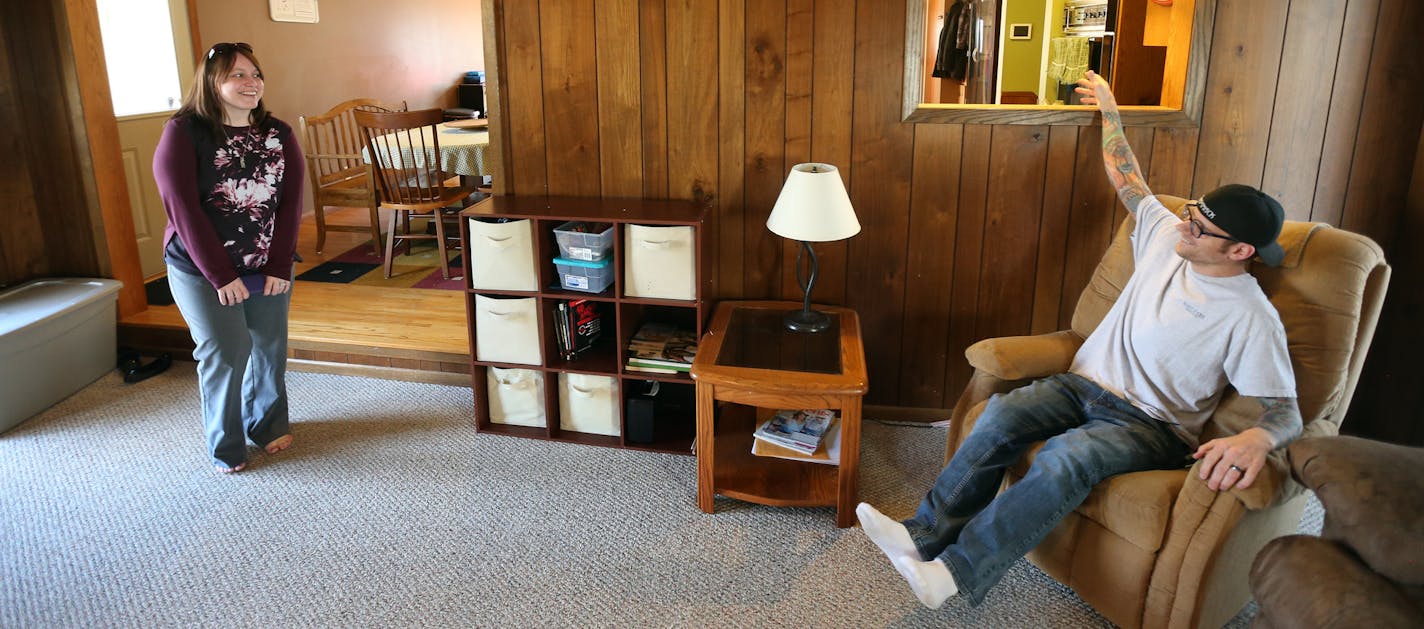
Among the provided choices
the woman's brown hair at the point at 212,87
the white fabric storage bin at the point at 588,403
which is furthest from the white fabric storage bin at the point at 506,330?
the woman's brown hair at the point at 212,87

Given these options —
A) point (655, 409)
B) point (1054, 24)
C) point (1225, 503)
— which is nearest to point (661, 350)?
point (655, 409)

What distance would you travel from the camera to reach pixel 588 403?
9.96ft

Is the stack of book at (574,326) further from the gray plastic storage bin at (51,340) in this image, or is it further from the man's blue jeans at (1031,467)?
the gray plastic storage bin at (51,340)

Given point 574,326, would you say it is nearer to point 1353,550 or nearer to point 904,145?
point 904,145

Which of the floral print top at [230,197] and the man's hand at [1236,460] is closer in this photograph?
the man's hand at [1236,460]

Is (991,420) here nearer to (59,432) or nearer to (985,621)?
(985,621)

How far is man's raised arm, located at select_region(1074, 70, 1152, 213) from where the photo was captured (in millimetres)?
2525

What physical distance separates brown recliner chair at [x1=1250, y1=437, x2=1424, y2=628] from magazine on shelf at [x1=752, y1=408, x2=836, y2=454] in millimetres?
1232

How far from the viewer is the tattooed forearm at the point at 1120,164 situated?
99.1 inches

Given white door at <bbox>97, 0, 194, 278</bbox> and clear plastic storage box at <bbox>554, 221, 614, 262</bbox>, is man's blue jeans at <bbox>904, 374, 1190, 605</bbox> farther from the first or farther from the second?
white door at <bbox>97, 0, 194, 278</bbox>

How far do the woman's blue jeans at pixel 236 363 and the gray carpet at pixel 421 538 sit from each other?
0.36 feet

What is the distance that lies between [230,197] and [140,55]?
2.48 m

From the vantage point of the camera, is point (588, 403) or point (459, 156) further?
point (459, 156)

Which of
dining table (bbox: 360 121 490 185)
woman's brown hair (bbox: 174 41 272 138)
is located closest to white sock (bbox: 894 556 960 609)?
woman's brown hair (bbox: 174 41 272 138)
